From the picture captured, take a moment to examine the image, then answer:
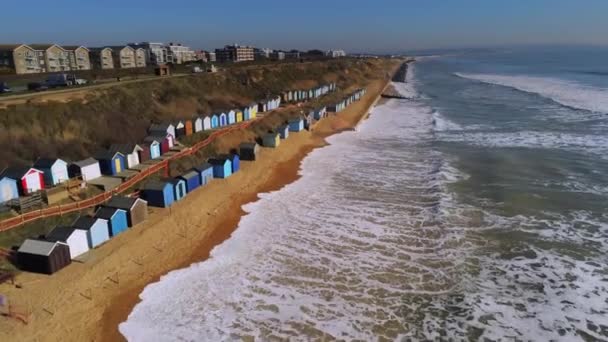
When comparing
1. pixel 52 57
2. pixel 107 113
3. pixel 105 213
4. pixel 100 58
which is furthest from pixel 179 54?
pixel 105 213

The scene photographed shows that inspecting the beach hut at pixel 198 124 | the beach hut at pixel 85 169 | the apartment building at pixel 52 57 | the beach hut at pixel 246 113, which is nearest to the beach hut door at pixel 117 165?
the beach hut at pixel 85 169

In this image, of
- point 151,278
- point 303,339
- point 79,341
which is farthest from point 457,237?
point 79,341

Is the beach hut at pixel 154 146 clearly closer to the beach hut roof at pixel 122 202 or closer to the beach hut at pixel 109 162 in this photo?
the beach hut at pixel 109 162

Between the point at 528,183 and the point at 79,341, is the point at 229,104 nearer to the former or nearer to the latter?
the point at 528,183

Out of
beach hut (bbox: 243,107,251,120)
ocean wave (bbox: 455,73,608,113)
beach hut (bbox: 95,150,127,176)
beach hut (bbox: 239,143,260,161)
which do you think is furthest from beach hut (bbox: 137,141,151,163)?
ocean wave (bbox: 455,73,608,113)

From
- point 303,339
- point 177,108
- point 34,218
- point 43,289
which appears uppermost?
point 177,108

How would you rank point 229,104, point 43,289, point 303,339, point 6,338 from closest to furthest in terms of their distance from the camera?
point 6,338 < point 303,339 < point 43,289 < point 229,104
